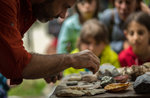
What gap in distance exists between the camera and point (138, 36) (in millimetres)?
2945

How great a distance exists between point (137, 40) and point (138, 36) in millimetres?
56

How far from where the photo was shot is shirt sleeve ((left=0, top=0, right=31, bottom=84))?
1.47 metres

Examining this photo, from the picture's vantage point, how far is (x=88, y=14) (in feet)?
11.8

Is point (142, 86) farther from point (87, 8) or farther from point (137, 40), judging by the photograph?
point (87, 8)

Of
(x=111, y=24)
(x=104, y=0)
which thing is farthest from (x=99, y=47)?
(x=104, y=0)

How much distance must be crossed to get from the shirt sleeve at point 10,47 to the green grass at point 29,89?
149 inches

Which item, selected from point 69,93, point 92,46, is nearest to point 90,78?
point 69,93

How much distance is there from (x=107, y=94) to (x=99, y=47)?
1.56 metres

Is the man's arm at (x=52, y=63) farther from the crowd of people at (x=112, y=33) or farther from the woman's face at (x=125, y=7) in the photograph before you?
the woman's face at (x=125, y=7)

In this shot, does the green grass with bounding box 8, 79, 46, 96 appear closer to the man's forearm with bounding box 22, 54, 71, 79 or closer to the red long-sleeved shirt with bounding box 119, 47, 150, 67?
the red long-sleeved shirt with bounding box 119, 47, 150, 67

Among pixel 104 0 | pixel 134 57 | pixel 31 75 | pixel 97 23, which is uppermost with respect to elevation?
pixel 104 0

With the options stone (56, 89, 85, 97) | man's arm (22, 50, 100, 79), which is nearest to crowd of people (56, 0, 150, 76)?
man's arm (22, 50, 100, 79)

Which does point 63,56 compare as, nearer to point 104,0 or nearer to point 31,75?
point 31,75

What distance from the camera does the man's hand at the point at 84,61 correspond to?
1642 mm
